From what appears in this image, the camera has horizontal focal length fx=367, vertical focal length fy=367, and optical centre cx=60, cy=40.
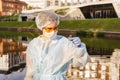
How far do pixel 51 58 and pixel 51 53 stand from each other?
0.05 meters

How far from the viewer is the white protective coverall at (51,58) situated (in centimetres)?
354

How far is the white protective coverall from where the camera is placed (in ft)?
11.6

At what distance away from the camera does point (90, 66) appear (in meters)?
8.41

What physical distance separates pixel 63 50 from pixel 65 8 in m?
58.3

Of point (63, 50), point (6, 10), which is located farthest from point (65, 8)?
point (63, 50)

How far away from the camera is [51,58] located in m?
3.56

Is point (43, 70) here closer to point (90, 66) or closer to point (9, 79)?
point (90, 66)

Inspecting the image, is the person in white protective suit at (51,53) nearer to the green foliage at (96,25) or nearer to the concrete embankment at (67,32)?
the concrete embankment at (67,32)

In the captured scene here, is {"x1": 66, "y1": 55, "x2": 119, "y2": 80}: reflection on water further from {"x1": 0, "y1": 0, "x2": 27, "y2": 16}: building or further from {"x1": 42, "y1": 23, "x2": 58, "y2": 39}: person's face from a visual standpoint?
{"x1": 0, "y1": 0, "x2": 27, "y2": 16}: building

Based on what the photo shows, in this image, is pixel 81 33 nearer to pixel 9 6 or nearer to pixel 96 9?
pixel 96 9

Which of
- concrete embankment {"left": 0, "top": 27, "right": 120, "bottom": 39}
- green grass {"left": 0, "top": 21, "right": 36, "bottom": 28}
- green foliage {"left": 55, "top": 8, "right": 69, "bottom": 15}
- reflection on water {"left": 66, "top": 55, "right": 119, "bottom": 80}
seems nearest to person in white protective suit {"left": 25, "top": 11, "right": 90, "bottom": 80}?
reflection on water {"left": 66, "top": 55, "right": 119, "bottom": 80}

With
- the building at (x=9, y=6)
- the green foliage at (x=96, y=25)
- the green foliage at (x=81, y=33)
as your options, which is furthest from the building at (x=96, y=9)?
the building at (x=9, y=6)

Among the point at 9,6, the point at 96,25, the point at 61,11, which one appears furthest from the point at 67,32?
the point at 9,6

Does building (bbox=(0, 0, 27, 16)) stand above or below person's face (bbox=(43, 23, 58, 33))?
below
